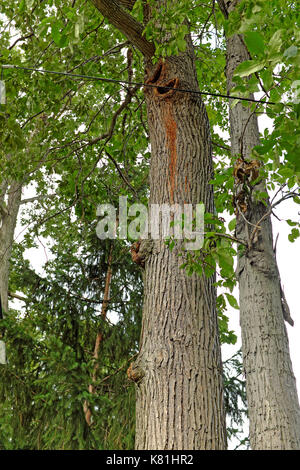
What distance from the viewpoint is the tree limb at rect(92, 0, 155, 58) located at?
330 cm

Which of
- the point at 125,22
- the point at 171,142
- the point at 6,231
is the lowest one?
the point at 171,142

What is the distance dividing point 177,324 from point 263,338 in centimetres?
47

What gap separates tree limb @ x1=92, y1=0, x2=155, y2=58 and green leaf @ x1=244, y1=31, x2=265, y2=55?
206 centimetres

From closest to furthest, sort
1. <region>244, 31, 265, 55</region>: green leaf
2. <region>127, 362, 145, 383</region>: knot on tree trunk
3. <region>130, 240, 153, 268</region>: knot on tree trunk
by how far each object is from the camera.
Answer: <region>244, 31, 265, 55</region>: green leaf, <region>127, 362, 145, 383</region>: knot on tree trunk, <region>130, 240, 153, 268</region>: knot on tree trunk

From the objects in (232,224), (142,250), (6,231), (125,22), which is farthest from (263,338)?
(6,231)

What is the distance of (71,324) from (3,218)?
14.6 ft

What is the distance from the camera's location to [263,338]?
2232 millimetres

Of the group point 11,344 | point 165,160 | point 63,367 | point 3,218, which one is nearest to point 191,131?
point 165,160

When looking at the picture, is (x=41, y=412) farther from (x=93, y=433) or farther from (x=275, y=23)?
(x=275, y=23)

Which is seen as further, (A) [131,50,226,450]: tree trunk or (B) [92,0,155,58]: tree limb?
(B) [92,0,155,58]: tree limb

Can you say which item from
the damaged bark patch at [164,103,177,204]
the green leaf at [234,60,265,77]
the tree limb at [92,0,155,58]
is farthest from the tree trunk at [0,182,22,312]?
the green leaf at [234,60,265,77]

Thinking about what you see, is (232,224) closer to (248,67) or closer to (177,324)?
(177,324)

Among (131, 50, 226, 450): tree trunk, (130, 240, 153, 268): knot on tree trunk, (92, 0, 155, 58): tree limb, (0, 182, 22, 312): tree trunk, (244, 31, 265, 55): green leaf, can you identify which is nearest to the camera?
(244, 31, 265, 55): green leaf

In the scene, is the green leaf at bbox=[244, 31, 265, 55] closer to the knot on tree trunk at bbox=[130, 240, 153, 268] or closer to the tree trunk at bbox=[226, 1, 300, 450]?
the tree trunk at bbox=[226, 1, 300, 450]
